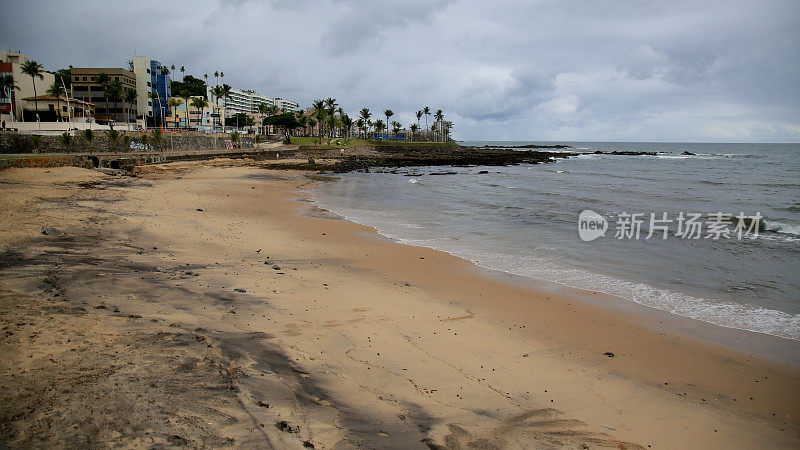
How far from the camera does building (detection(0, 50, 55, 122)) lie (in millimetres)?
57188

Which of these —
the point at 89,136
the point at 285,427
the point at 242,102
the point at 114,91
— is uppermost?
the point at 242,102

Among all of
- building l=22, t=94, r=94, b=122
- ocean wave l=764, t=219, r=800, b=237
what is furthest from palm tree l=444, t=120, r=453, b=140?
ocean wave l=764, t=219, r=800, b=237

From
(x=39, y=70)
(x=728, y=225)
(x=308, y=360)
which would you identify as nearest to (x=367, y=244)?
(x=308, y=360)

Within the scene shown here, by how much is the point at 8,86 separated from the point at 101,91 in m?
24.6

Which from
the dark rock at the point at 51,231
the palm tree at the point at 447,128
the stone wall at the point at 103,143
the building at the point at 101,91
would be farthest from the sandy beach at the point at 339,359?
the palm tree at the point at 447,128

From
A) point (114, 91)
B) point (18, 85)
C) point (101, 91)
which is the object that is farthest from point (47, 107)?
point (101, 91)

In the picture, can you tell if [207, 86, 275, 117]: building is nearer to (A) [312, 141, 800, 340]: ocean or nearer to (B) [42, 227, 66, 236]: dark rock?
(A) [312, 141, 800, 340]: ocean

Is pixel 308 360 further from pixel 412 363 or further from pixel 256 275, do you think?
pixel 256 275

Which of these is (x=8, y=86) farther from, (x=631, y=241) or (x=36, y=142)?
→ (x=631, y=241)

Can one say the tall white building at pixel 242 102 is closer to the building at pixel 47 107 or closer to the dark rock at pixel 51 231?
the building at pixel 47 107

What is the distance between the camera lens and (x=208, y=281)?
7926 millimetres

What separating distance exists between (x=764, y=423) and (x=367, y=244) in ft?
32.6

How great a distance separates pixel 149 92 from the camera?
295 ft

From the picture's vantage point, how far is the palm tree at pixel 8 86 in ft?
185
